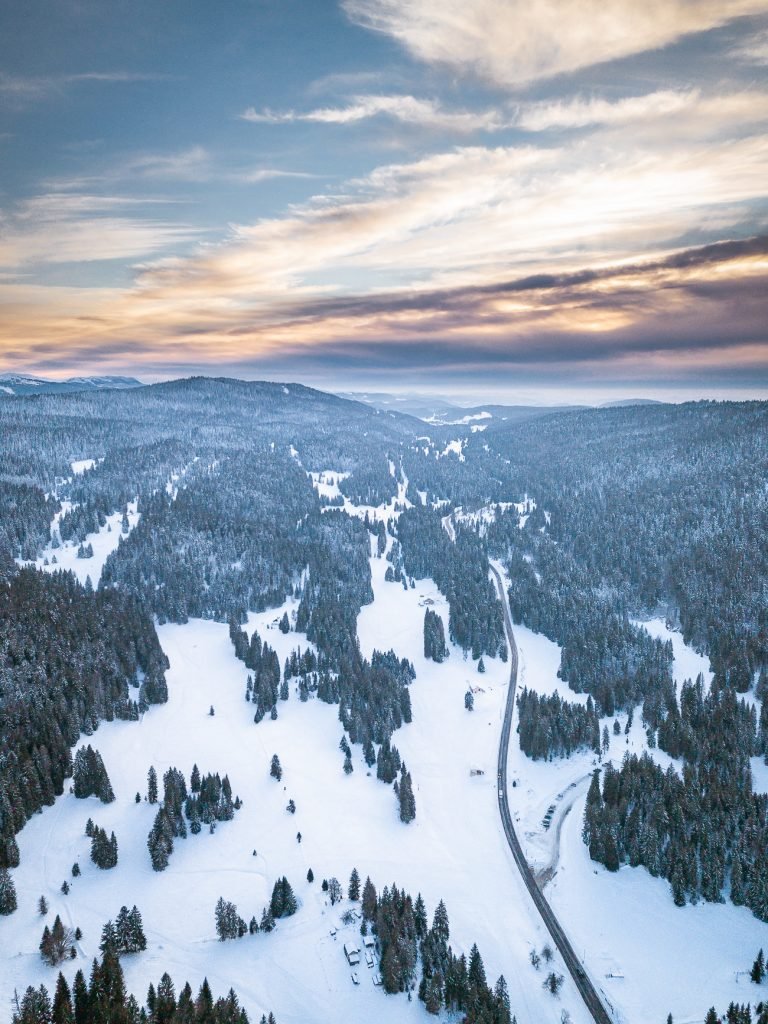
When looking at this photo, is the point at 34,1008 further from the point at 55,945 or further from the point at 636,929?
the point at 636,929

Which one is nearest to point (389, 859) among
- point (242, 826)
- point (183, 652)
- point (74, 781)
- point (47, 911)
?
point (242, 826)

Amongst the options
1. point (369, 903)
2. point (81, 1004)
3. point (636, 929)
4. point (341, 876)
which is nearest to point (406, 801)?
point (341, 876)

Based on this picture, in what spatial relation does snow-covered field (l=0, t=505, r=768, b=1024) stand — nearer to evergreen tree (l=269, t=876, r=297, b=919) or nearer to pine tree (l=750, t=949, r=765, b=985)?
pine tree (l=750, t=949, r=765, b=985)

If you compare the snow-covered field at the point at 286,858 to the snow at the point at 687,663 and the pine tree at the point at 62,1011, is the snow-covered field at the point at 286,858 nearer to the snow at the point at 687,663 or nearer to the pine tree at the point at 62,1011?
the pine tree at the point at 62,1011

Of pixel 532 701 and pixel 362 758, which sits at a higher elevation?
pixel 532 701

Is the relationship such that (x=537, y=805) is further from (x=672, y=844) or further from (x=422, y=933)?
(x=422, y=933)

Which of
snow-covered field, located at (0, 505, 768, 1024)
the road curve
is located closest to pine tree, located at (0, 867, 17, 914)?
snow-covered field, located at (0, 505, 768, 1024)

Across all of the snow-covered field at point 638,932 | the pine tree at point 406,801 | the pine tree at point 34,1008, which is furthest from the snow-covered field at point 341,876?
the pine tree at point 34,1008

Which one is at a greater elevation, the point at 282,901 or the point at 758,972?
the point at 758,972
